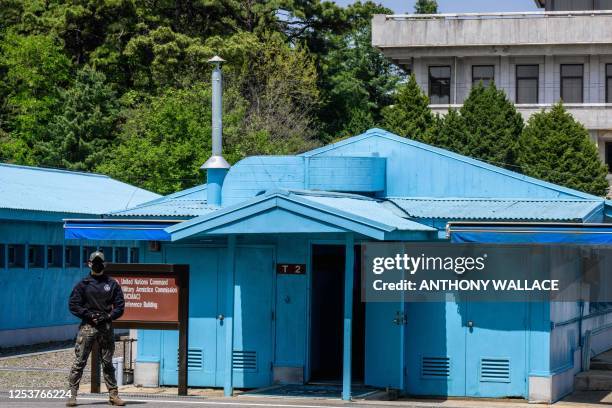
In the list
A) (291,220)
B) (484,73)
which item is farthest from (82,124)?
(291,220)

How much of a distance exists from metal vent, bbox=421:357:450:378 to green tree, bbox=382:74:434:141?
Answer: 29.2 m

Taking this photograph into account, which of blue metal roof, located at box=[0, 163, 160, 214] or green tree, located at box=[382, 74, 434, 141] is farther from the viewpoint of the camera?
green tree, located at box=[382, 74, 434, 141]

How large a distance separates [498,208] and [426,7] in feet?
205

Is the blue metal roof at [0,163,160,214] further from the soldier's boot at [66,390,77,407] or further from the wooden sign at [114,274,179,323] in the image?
the soldier's boot at [66,390,77,407]

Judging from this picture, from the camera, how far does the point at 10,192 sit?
2989 centimetres

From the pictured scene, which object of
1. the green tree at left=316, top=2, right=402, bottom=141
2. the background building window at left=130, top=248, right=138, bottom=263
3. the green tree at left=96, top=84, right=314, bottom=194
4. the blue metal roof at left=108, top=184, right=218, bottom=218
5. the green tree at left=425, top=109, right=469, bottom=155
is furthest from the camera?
the green tree at left=316, top=2, right=402, bottom=141

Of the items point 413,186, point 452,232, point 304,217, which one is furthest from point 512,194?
point 304,217

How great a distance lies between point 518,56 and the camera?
188 ft

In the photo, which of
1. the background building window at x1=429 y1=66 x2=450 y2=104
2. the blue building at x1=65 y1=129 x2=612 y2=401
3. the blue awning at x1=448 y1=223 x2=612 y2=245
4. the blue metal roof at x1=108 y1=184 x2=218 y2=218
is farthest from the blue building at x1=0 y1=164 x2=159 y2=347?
the background building window at x1=429 y1=66 x2=450 y2=104

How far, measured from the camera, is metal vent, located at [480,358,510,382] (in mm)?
20484

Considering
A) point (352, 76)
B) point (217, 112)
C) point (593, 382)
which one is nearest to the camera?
point (593, 382)

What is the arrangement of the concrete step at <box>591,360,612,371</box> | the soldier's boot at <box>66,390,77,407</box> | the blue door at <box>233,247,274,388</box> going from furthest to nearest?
the concrete step at <box>591,360,612,371</box>
the blue door at <box>233,247,274,388</box>
the soldier's boot at <box>66,390,77,407</box>

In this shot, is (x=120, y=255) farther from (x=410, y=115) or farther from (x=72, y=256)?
(x=410, y=115)

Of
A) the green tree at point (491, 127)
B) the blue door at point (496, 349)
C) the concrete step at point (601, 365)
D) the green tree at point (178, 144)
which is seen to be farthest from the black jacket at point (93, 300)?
the green tree at point (491, 127)
